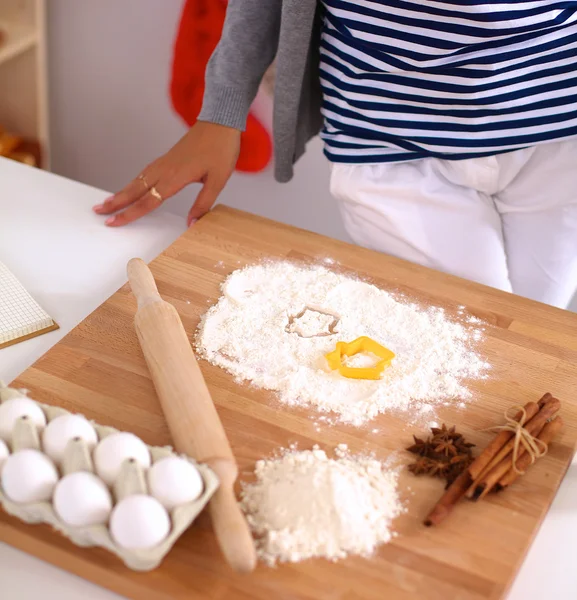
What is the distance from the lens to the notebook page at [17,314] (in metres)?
0.93

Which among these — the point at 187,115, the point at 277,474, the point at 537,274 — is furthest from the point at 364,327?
the point at 187,115

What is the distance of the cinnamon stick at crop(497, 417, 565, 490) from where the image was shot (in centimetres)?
76

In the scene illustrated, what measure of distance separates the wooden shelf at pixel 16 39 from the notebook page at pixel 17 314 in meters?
1.21

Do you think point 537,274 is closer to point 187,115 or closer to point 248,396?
point 248,396

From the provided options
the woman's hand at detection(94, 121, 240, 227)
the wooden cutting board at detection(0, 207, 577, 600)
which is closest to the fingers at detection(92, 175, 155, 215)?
the woman's hand at detection(94, 121, 240, 227)

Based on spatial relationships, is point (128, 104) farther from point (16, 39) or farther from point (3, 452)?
point (3, 452)

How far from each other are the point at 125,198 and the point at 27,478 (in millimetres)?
632

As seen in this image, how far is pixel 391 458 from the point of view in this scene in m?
0.79

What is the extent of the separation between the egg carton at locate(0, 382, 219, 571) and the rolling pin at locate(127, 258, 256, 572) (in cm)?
2

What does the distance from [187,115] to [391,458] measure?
1.38m

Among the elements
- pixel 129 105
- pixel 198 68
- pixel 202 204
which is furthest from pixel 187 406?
pixel 129 105

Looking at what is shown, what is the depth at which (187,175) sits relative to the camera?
120 cm

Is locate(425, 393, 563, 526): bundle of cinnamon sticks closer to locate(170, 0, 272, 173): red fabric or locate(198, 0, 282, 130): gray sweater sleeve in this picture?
locate(198, 0, 282, 130): gray sweater sleeve

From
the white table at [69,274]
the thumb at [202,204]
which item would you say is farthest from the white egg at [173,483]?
the thumb at [202,204]
